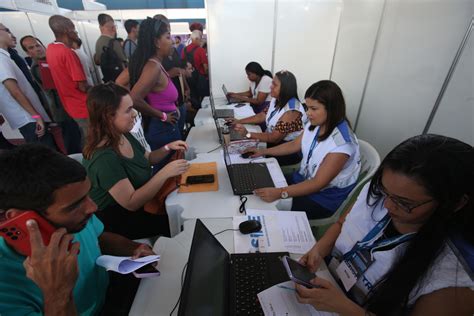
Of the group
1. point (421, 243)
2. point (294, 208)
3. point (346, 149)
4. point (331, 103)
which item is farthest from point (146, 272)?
point (331, 103)

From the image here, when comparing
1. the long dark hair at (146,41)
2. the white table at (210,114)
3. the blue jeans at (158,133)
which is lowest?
the white table at (210,114)

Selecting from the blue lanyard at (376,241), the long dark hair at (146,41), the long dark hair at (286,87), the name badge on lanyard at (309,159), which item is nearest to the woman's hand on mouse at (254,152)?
the name badge on lanyard at (309,159)

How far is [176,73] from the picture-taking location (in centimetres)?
280

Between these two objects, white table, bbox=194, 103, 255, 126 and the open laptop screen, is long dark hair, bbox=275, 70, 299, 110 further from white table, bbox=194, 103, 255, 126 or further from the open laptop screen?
the open laptop screen

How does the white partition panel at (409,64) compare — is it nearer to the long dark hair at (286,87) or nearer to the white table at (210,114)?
the long dark hair at (286,87)

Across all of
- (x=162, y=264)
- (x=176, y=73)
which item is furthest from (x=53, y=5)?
(x=162, y=264)

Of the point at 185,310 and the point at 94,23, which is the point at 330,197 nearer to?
the point at 185,310

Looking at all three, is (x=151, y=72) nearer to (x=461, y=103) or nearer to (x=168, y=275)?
(x=168, y=275)

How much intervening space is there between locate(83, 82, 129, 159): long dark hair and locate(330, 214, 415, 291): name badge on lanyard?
1.17 m

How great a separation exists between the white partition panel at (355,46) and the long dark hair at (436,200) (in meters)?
2.20

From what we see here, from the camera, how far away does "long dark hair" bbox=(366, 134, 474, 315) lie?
0.65 metres

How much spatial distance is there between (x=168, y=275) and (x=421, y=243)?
2.75 ft

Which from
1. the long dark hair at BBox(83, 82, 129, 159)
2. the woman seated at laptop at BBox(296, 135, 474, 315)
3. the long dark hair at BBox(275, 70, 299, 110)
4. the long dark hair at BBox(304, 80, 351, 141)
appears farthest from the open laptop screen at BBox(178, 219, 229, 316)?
the long dark hair at BBox(275, 70, 299, 110)

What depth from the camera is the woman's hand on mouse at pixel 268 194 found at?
1.25 metres
